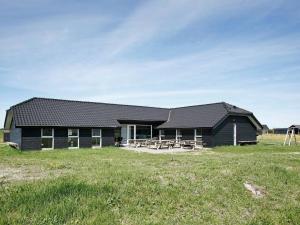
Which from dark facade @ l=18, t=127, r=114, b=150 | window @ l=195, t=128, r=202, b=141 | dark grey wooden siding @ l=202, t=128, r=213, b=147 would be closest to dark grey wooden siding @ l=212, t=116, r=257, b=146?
dark grey wooden siding @ l=202, t=128, r=213, b=147

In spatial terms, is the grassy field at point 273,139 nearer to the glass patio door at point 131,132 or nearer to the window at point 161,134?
the window at point 161,134

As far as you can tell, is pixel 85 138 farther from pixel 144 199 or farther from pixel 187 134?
pixel 144 199

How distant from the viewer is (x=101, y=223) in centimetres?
742

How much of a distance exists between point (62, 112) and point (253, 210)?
24.6 m

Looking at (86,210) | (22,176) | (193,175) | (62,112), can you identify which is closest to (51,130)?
(62,112)

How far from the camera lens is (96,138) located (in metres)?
31.5

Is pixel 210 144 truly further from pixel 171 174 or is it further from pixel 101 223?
pixel 101 223

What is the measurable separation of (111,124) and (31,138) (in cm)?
796

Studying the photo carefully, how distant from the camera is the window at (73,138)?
96.8 ft

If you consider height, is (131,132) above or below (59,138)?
above

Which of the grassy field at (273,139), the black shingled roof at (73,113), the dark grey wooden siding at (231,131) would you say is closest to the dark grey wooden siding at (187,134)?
the dark grey wooden siding at (231,131)

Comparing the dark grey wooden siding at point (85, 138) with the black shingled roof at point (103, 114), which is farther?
the dark grey wooden siding at point (85, 138)

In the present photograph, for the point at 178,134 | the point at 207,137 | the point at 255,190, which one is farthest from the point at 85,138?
the point at 255,190

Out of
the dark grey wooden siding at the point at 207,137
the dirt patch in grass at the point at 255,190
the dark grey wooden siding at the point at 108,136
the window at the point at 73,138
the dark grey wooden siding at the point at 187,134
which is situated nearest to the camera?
the dirt patch in grass at the point at 255,190
